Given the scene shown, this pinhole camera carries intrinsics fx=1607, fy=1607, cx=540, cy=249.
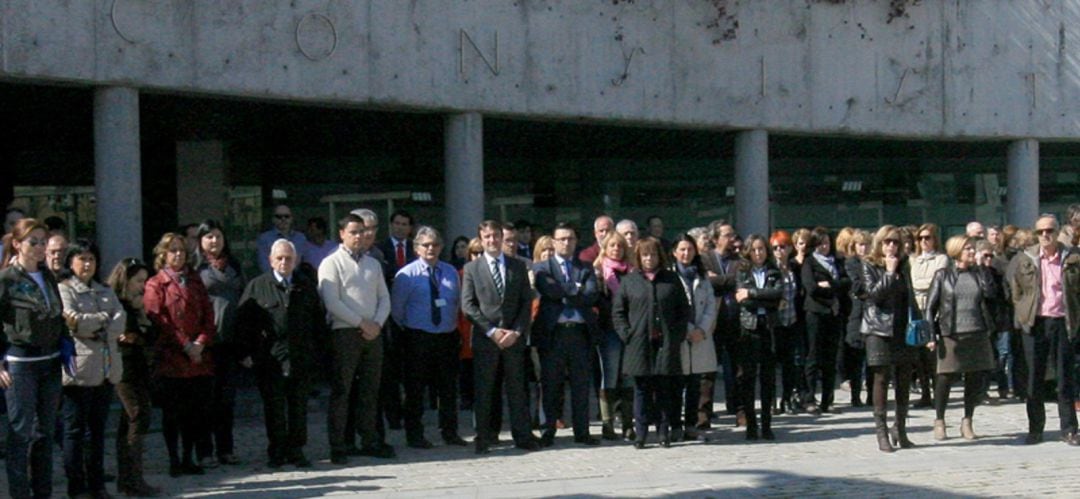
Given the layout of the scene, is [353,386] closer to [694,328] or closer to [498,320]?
[498,320]

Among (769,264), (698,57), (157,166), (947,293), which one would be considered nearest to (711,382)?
(769,264)

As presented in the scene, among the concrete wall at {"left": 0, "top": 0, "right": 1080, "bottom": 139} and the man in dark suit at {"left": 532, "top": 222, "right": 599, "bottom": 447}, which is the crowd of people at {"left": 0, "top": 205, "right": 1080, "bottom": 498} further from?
the concrete wall at {"left": 0, "top": 0, "right": 1080, "bottom": 139}

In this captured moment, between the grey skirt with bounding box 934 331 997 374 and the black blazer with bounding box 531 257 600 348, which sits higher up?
the black blazer with bounding box 531 257 600 348

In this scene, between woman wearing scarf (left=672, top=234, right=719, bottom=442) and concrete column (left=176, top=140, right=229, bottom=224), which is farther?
concrete column (left=176, top=140, right=229, bottom=224)

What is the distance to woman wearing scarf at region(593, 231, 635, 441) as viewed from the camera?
45.3ft

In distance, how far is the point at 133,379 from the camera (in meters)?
11.2

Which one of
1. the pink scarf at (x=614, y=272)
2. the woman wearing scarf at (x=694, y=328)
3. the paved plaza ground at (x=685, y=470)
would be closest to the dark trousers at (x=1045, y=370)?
the paved plaza ground at (x=685, y=470)

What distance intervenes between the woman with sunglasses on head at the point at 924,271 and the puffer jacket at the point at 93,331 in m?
6.93

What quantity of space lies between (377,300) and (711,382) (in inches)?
129

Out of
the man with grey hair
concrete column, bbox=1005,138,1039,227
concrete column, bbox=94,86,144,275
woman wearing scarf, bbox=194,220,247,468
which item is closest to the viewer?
woman wearing scarf, bbox=194,220,247,468

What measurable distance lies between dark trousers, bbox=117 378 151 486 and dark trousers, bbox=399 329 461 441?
107 inches

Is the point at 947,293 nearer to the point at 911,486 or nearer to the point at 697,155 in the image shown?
the point at 911,486

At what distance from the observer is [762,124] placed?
21.0 meters

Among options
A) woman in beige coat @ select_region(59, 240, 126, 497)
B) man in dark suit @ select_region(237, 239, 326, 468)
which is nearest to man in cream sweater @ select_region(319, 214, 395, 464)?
man in dark suit @ select_region(237, 239, 326, 468)
